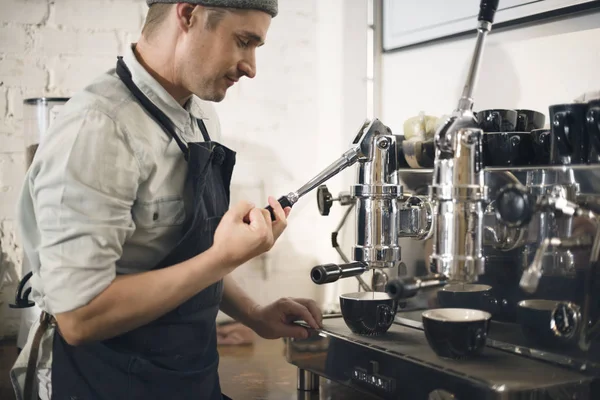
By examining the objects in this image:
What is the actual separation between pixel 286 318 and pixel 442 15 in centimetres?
72

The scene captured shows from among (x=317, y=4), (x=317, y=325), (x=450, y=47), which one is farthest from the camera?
(x=317, y=4)

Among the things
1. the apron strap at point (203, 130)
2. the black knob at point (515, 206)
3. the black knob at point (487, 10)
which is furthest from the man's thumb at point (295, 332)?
the black knob at point (487, 10)

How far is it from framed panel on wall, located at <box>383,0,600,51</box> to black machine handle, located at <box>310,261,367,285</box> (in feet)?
1.90

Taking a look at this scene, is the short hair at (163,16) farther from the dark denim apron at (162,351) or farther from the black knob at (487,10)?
the black knob at (487,10)

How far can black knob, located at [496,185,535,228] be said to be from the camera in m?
0.73

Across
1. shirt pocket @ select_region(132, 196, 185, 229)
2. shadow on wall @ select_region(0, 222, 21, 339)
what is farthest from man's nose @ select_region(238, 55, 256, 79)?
shadow on wall @ select_region(0, 222, 21, 339)

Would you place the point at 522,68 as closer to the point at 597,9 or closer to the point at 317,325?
the point at 597,9

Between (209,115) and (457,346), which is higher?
(209,115)

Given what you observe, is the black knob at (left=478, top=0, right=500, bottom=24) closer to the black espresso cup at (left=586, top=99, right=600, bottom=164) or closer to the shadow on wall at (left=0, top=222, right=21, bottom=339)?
the black espresso cup at (left=586, top=99, right=600, bottom=164)

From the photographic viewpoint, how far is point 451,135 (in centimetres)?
77

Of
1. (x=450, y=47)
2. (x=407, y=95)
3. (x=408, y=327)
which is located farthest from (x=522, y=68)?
(x=408, y=327)

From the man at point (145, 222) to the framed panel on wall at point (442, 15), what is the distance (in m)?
0.50

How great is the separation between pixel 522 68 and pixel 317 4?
84cm

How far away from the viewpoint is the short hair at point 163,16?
962mm
